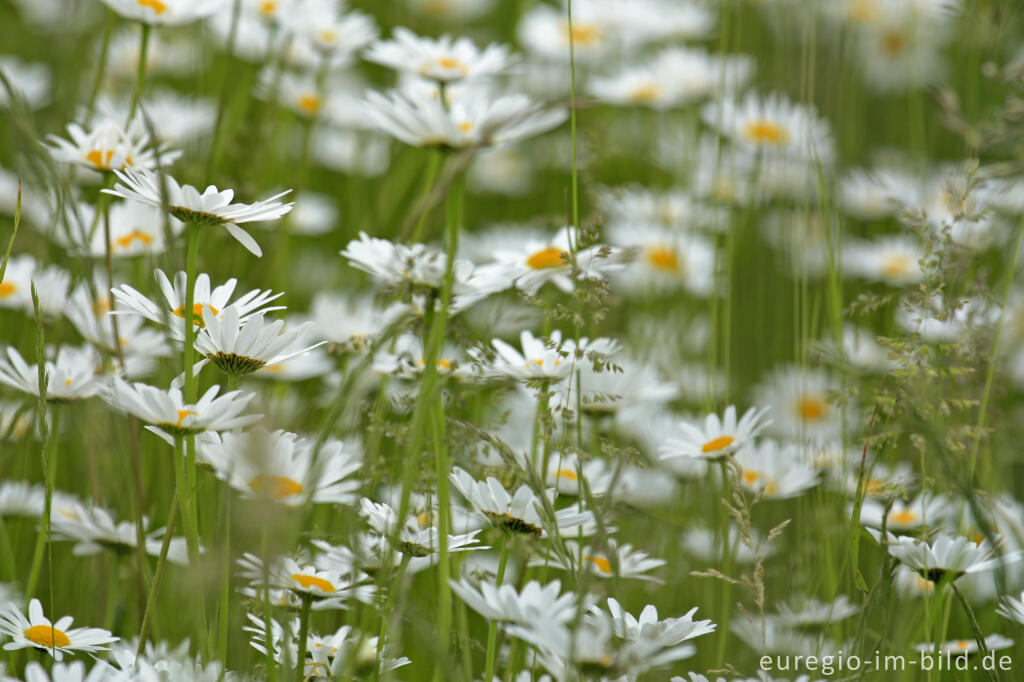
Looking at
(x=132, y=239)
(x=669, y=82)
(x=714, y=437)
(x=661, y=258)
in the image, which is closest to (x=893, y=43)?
(x=669, y=82)

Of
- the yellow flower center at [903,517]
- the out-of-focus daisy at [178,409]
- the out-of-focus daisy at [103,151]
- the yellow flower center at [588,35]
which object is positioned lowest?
the yellow flower center at [903,517]

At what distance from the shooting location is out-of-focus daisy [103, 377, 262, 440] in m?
0.84

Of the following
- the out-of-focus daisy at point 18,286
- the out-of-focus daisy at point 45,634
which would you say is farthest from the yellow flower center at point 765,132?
the out-of-focus daisy at point 45,634

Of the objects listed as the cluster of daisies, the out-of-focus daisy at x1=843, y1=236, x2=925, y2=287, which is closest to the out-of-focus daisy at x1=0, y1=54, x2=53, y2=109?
the cluster of daisies

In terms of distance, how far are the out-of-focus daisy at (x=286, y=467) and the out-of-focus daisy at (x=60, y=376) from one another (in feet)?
0.63

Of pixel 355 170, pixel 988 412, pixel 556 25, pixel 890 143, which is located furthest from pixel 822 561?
pixel 890 143

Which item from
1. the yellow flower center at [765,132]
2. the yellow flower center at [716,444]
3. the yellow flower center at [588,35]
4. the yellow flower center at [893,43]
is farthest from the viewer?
the yellow flower center at [893,43]

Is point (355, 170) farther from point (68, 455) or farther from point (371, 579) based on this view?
point (371, 579)

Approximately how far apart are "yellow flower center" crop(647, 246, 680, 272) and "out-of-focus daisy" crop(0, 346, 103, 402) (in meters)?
1.43

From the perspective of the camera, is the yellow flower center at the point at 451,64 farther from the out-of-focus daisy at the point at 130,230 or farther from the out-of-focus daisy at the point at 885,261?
the out-of-focus daisy at the point at 885,261

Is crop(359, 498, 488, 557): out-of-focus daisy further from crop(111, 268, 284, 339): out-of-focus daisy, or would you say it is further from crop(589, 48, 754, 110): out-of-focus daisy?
crop(589, 48, 754, 110): out-of-focus daisy

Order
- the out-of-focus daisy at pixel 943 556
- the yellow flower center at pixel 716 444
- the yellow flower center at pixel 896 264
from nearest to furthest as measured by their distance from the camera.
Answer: the out-of-focus daisy at pixel 943 556, the yellow flower center at pixel 716 444, the yellow flower center at pixel 896 264

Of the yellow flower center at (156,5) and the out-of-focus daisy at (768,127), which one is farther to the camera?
the out-of-focus daisy at (768,127)

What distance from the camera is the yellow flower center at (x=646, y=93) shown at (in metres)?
2.58
